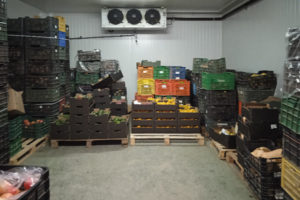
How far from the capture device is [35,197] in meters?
1.96

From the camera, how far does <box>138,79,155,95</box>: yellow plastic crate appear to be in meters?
7.54

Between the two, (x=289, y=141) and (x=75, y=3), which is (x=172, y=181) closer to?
(x=289, y=141)

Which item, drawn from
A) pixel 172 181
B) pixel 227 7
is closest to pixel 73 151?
pixel 172 181

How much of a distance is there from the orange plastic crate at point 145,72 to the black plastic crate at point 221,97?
2347mm

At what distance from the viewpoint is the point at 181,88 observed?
744cm

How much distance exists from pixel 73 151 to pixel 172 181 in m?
2.29

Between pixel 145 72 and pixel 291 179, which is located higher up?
pixel 145 72

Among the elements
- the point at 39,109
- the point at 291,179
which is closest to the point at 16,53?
the point at 39,109

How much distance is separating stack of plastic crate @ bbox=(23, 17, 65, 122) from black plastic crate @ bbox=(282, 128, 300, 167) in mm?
4989

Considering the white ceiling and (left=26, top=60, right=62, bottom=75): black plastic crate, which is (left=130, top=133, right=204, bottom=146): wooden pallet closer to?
(left=26, top=60, right=62, bottom=75): black plastic crate

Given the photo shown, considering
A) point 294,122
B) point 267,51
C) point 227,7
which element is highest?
point 227,7

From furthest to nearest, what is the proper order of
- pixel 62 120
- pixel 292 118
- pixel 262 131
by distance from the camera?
pixel 62 120 → pixel 262 131 → pixel 292 118

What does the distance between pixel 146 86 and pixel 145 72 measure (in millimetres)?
435

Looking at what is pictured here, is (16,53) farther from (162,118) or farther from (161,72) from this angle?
(161,72)
